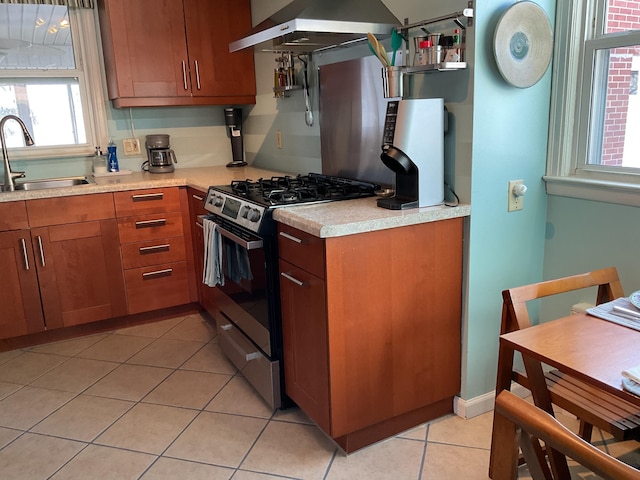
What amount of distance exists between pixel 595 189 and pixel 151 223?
2.35m

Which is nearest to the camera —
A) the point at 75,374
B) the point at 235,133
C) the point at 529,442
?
the point at 529,442

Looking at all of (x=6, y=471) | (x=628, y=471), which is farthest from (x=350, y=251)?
(x=6, y=471)

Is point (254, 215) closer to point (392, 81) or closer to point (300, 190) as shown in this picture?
point (300, 190)

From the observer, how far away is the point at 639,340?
4.11 ft

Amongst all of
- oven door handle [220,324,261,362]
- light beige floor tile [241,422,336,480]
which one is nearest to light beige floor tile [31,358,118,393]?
oven door handle [220,324,261,362]

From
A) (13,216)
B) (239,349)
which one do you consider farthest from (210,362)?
(13,216)

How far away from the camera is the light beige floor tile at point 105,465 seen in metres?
1.91

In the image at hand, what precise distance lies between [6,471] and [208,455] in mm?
742

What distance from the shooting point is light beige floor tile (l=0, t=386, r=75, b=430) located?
2281 millimetres

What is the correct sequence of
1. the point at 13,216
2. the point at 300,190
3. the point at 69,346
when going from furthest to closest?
1. the point at 69,346
2. the point at 13,216
3. the point at 300,190

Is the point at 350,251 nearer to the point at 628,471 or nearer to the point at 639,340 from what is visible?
the point at 639,340

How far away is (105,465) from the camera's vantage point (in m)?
1.97

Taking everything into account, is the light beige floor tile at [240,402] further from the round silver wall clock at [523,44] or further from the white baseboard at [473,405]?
the round silver wall clock at [523,44]

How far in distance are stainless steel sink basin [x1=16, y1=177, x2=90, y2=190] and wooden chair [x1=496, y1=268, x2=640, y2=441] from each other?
2795mm
